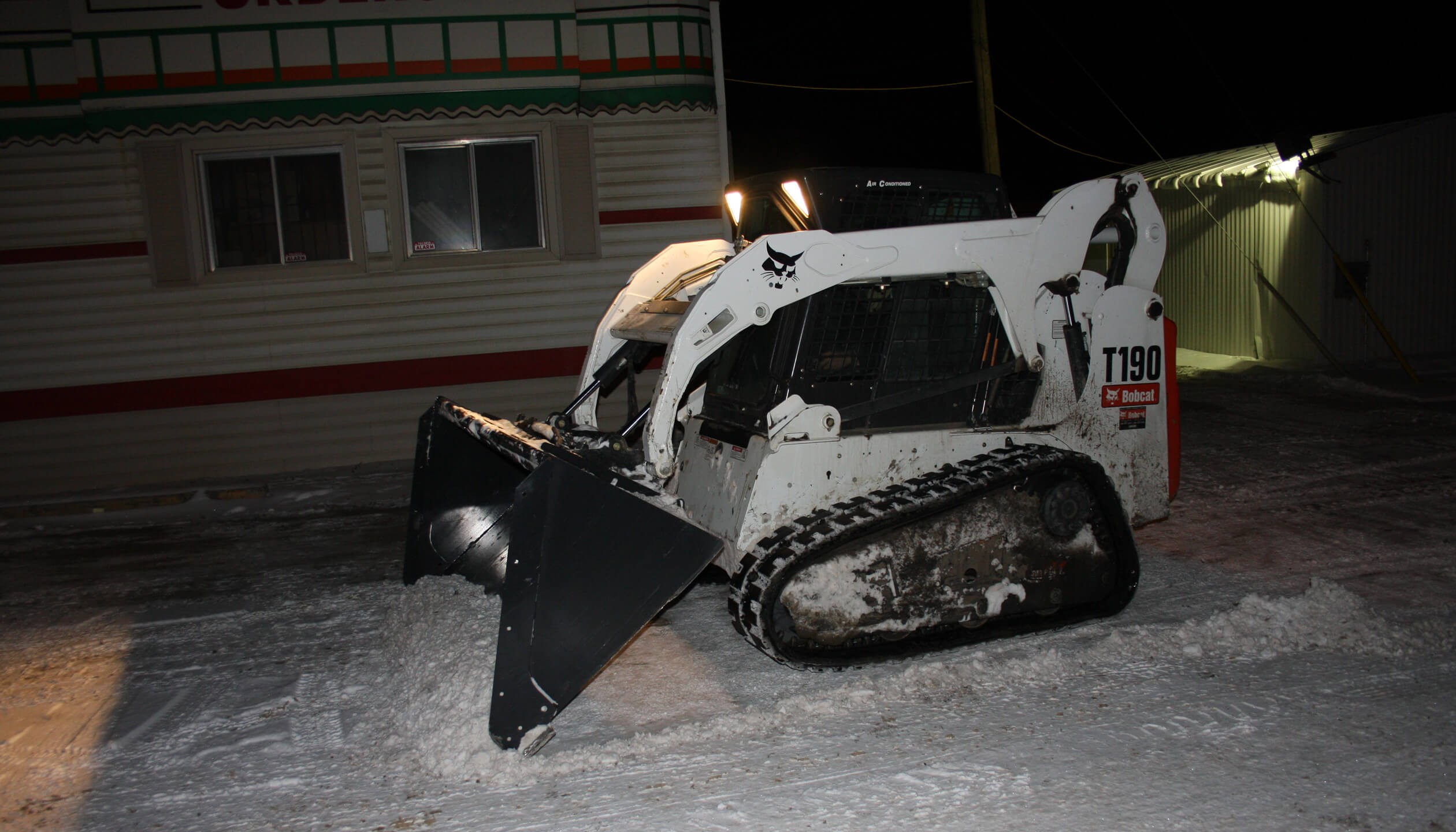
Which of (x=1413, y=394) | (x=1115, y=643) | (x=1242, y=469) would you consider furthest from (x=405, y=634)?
(x=1413, y=394)

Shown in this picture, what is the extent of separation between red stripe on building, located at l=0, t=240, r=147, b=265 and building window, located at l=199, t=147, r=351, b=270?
0.68 meters

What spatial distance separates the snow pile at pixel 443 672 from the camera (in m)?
3.82

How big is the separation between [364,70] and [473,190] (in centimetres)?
146

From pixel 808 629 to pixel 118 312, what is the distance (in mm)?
8421

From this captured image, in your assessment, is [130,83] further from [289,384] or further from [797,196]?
[797,196]

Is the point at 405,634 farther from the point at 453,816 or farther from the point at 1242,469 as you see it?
the point at 1242,469

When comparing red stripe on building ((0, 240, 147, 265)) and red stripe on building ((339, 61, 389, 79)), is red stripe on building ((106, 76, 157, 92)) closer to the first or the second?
red stripe on building ((0, 240, 147, 265))

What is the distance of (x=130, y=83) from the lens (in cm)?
927

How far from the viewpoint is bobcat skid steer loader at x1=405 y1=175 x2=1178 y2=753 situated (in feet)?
13.3

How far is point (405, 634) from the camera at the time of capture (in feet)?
16.5

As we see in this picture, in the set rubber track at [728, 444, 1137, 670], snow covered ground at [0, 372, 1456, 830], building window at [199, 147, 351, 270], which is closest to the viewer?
snow covered ground at [0, 372, 1456, 830]

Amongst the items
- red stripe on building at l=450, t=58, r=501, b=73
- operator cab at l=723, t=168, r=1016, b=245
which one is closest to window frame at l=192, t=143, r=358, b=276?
red stripe on building at l=450, t=58, r=501, b=73

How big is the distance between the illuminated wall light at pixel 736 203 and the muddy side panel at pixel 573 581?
87.4 inches

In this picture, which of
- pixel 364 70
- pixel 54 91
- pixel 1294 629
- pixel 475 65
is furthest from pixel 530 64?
pixel 1294 629
